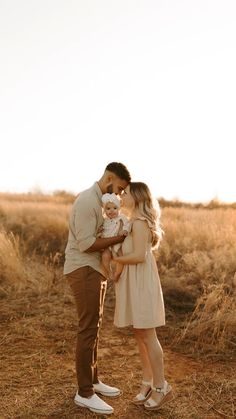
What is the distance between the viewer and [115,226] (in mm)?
4562

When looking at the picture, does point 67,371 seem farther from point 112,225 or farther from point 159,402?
point 112,225

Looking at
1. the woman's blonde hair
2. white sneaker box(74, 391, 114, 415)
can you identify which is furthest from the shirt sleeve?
white sneaker box(74, 391, 114, 415)

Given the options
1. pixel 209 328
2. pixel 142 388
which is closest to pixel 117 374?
pixel 142 388

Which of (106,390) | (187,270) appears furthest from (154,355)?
(187,270)

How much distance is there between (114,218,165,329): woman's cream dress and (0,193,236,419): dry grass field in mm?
813

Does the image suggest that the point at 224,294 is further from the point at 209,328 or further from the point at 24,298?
the point at 24,298

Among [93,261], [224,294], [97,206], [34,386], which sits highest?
[97,206]

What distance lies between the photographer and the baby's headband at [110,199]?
4414 millimetres

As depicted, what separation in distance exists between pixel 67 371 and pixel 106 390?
817mm

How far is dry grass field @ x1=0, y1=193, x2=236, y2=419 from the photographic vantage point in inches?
195

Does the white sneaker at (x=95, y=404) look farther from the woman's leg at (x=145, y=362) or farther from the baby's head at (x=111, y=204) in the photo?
the baby's head at (x=111, y=204)

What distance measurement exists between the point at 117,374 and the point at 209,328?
1471mm

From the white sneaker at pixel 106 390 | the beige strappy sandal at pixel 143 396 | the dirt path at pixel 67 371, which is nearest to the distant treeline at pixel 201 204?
the dirt path at pixel 67 371

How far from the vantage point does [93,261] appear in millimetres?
4582
